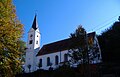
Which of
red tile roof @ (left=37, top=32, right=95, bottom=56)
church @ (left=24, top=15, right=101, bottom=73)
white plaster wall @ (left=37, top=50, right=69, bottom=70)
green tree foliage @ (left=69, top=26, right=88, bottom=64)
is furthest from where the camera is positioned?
red tile roof @ (left=37, top=32, right=95, bottom=56)

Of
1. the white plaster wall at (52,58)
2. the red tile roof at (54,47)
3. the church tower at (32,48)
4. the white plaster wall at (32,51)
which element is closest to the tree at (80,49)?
the white plaster wall at (52,58)

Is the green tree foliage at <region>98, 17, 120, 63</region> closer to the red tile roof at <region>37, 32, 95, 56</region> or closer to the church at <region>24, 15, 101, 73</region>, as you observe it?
the church at <region>24, 15, 101, 73</region>

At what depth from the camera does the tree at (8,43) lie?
14.1 meters

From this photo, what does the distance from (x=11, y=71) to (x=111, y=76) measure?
17424 millimetres

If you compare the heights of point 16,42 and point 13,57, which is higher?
point 16,42

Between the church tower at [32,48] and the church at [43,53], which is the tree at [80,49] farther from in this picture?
the church tower at [32,48]

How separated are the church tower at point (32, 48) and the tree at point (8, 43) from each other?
160 feet

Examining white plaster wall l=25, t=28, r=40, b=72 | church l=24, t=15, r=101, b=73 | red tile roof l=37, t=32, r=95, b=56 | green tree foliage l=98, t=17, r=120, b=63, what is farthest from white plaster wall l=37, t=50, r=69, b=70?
green tree foliage l=98, t=17, r=120, b=63

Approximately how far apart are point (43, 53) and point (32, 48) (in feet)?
20.3

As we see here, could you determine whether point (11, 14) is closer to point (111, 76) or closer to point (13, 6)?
point (13, 6)

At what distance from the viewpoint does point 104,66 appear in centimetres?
3316

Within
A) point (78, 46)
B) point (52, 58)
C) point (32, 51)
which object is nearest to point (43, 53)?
point (52, 58)

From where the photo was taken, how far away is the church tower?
65.8 m

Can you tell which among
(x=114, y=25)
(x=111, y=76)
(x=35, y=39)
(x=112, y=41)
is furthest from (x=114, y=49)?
(x=35, y=39)
